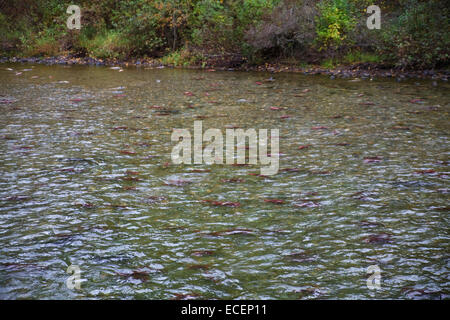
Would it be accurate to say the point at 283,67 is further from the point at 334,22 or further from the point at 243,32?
the point at 334,22

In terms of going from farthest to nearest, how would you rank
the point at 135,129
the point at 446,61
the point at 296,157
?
the point at 446,61 < the point at 135,129 < the point at 296,157

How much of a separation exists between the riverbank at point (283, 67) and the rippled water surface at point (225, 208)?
5.70 metres

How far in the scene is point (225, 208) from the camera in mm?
5137

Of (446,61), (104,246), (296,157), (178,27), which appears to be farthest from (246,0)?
(104,246)

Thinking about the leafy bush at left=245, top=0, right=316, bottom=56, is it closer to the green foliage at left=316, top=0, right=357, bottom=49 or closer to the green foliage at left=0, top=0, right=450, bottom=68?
the green foliage at left=0, top=0, right=450, bottom=68

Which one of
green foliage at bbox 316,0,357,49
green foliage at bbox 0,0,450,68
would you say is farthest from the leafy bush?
green foliage at bbox 316,0,357,49

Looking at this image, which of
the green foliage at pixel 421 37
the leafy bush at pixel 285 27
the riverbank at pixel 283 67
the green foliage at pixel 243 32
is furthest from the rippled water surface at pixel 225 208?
the leafy bush at pixel 285 27

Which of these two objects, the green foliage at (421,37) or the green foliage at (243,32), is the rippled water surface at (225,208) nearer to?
the green foliage at (421,37)

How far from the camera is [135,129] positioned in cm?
881

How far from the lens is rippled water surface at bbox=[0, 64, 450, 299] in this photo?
3691 mm

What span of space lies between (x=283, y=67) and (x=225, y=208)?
561 inches

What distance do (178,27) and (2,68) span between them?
25.6ft
